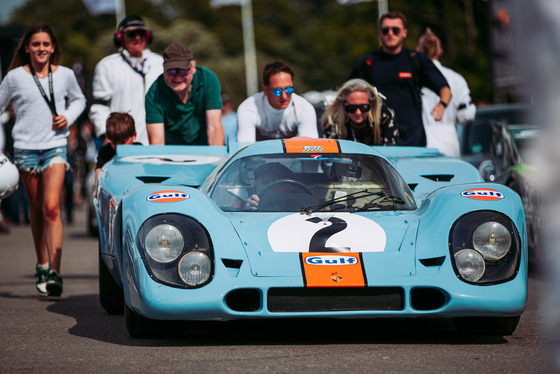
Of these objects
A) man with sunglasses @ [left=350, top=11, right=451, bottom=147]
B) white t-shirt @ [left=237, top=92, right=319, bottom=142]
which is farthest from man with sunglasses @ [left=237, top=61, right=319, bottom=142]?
man with sunglasses @ [left=350, top=11, right=451, bottom=147]

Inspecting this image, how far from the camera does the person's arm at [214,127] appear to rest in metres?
8.20

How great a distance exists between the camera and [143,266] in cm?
508

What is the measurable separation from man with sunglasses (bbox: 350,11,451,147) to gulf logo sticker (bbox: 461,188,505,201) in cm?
307

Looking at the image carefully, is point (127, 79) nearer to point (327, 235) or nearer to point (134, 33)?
point (134, 33)

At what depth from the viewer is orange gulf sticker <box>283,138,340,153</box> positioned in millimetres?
6281

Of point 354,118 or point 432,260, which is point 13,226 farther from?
point 432,260

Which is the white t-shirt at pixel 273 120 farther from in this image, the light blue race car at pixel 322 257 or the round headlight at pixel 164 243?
the round headlight at pixel 164 243

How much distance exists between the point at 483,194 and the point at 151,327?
5.82 feet

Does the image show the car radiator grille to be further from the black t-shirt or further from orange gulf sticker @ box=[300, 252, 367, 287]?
the black t-shirt

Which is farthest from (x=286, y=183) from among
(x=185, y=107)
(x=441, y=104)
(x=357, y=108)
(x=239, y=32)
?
(x=239, y=32)

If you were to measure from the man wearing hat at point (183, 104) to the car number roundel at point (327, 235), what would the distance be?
2850 millimetres

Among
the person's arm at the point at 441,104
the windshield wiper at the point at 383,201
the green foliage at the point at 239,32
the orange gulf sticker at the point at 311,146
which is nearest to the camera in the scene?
the windshield wiper at the point at 383,201

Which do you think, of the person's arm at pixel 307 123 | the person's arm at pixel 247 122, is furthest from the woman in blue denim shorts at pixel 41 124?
the person's arm at pixel 307 123

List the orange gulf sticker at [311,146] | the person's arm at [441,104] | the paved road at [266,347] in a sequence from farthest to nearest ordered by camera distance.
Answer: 1. the person's arm at [441,104]
2. the orange gulf sticker at [311,146]
3. the paved road at [266,347]
